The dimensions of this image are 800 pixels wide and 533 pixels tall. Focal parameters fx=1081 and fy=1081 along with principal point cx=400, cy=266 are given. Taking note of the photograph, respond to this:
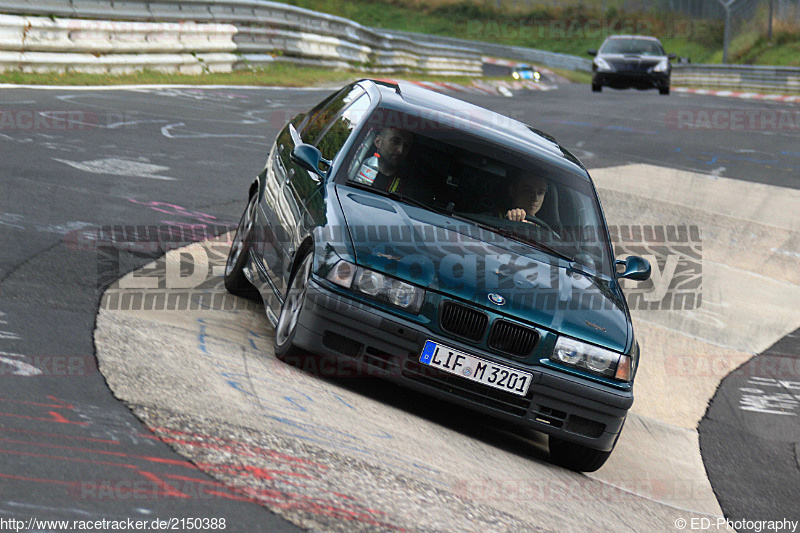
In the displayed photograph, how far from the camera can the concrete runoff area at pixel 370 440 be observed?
13.3 ft

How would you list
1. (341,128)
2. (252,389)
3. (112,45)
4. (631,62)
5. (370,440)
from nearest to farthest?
(370,440)
(252,389)
(341,128)
(112,45)
(631,62)

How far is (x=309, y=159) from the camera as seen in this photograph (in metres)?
6.48

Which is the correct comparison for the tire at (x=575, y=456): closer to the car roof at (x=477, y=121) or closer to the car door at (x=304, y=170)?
the car door at (x=304, y=170)

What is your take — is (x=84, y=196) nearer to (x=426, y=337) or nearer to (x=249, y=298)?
(x=249, y=298)

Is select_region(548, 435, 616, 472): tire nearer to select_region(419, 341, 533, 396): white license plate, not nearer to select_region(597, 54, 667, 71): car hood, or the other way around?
select_region(419, 341, 533, 396): white license plate

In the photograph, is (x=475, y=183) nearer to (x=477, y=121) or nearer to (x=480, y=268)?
(x=477, y=121)

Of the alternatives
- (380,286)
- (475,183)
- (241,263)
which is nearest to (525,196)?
(475,183)

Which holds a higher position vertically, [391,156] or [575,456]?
[391,156]

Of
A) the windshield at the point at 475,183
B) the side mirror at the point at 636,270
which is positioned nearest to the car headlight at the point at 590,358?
the windshield at the point at 475,183

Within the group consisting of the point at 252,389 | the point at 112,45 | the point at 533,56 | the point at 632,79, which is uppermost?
the point at 252,389

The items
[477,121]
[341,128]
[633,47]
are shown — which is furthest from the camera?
[633,47]

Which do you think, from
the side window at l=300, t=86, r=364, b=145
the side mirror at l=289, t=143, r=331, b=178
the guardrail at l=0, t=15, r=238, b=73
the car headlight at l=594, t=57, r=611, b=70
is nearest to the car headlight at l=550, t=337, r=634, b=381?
the side mirror at l=289, t=143, r=331, b=178

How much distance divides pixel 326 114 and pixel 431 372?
274 centimetres

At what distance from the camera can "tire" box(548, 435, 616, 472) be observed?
5.86 metres
